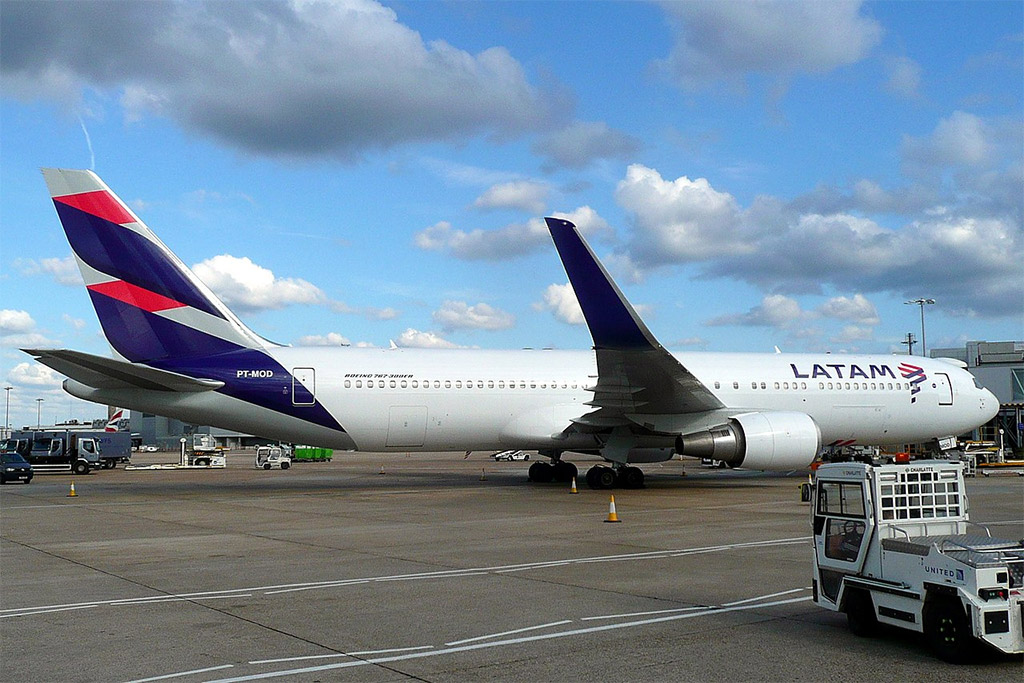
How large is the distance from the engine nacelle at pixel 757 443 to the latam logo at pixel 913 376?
7390 mm

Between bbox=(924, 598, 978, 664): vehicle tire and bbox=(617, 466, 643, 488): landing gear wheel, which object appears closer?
bbox=(924, 598, 978, 664): vehicle tire

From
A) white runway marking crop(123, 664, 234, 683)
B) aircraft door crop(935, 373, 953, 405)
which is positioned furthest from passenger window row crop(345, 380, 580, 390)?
white runway marking crop(123, 664, 234, 683)

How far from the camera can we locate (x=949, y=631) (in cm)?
659

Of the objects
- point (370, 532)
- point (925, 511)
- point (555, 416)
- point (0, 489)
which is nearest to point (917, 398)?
point (555, 416)

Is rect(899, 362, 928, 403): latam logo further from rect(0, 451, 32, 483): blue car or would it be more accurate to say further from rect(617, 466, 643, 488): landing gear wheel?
rect(0, 451, 32, 483): blue car

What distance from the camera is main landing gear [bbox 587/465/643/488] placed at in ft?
82.0

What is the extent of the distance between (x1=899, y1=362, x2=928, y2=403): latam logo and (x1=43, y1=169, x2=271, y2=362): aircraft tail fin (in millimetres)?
20594

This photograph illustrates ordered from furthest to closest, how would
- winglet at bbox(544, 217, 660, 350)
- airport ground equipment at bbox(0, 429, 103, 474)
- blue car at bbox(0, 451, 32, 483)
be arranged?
1. airport ground equipment at bbox(0, 429, 103, 474)
2. blue car at bbox(0, 451, 32, 483)
3. winglet at bbox(544, 217, 660, 350)

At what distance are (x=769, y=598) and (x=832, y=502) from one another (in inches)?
78.0

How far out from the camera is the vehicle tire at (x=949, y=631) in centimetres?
647

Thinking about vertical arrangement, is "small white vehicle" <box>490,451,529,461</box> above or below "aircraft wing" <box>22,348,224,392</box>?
below

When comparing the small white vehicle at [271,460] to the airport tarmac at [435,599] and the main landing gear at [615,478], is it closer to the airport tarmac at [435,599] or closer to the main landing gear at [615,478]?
the main landing gear at [615,478]

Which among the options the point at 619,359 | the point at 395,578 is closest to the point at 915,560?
the point at 395,578

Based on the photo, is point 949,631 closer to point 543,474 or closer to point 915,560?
point 915,560
